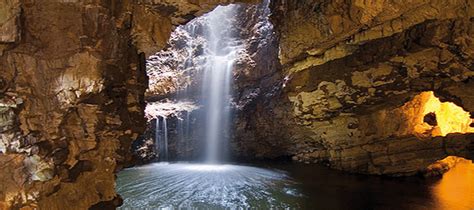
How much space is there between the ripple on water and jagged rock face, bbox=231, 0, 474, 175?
9.45 feet

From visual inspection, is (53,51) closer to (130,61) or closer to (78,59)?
(78,59)

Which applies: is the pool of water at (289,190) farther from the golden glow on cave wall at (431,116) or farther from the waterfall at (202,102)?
the waterfall at (202,102)

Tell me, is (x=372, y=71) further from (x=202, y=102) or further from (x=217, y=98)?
(x=202, y=102)

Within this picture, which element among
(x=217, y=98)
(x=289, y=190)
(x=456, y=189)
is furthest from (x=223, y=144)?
(x=456, y=189)

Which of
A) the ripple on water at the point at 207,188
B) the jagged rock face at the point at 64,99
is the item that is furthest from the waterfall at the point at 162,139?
the jagged rock face at the point at 64,99

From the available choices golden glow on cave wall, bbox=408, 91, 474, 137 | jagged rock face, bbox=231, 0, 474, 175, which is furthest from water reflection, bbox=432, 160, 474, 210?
golden glow on cave wall, bbox=408, 91, 474, 137

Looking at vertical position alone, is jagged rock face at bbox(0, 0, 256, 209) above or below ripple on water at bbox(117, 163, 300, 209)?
above

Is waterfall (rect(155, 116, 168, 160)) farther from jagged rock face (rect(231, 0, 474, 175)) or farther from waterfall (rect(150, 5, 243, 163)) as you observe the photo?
jagged rock face (rect(231, 0, 474, 175))

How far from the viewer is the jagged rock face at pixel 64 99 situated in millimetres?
3139

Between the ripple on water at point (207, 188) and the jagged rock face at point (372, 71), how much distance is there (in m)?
2.88

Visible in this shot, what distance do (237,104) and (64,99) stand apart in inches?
504

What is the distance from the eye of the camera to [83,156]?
12.5ft

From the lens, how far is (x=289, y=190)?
9.18 metres

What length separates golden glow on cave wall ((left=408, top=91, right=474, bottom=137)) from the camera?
10867mm
